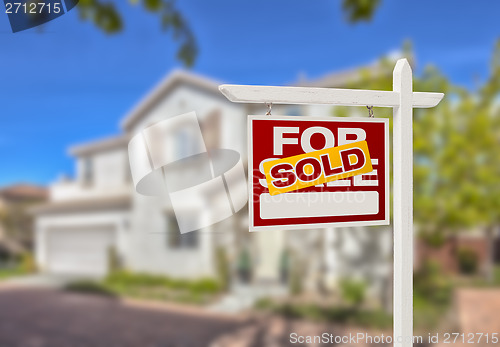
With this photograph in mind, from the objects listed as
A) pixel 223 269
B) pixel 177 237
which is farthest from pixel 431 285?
pixel 177 237

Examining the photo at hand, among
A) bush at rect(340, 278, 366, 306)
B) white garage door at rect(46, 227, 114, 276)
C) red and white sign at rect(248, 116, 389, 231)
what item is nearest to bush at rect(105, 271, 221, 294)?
white garage door at rect(46, 227, 114, 276)

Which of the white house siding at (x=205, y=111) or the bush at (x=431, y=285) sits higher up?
the white house siding at (x=205, y=111)

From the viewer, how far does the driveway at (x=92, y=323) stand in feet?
34.8

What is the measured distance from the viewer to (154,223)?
47.1 feet

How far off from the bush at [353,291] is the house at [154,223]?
0.51 meters

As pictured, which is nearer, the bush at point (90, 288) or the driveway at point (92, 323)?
the driveway at point (92, 323)

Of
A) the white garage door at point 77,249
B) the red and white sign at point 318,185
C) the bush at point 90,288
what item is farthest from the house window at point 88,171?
the red and white sign at point 318,185

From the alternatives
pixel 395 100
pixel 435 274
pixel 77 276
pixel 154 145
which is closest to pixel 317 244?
pixel 435 274

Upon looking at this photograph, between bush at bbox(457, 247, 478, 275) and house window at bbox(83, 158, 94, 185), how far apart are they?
1393cm

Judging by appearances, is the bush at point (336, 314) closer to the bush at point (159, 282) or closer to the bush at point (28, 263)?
the bush at point (159, 282)

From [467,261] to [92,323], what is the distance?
540 inches

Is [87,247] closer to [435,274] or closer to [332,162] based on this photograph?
[435,274]

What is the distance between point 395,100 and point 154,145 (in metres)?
11.9

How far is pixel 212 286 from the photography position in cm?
1274
